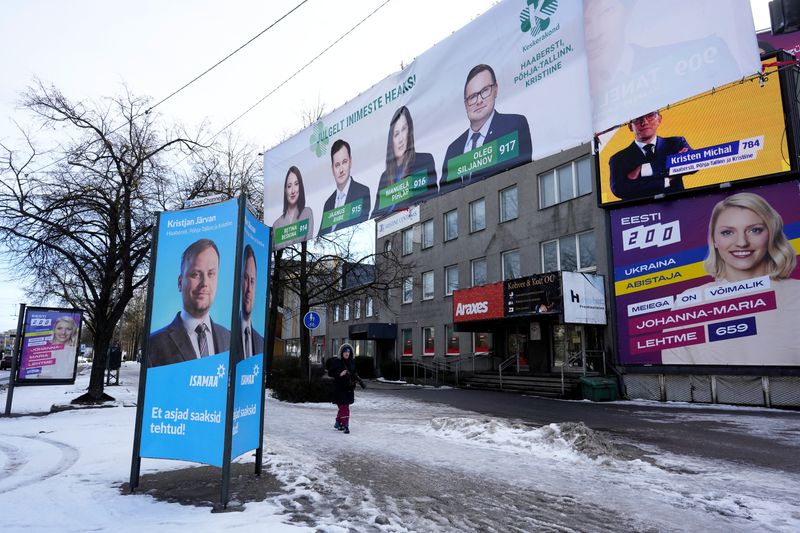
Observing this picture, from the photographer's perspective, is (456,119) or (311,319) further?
(311,319)

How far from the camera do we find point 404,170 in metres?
7.02

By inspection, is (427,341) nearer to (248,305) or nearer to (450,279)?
(450,279)

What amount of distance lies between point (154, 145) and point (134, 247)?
2842 millimetres

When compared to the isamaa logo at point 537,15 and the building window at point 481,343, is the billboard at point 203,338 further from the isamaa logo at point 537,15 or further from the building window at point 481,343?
the building window at point 481,343

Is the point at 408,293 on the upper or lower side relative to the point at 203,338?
upper

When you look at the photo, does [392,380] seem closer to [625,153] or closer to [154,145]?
[625,153]

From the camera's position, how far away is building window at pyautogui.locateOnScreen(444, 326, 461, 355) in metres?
29.0

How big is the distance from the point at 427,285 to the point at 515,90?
26438 millimetres

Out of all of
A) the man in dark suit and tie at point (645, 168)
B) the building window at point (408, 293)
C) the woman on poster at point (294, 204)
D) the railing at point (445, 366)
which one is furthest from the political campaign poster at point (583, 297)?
the building window at point (408, 293)

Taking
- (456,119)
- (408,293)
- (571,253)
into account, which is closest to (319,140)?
(456,119)

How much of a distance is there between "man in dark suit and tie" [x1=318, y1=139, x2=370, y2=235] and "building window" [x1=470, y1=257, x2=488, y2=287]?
1953cm

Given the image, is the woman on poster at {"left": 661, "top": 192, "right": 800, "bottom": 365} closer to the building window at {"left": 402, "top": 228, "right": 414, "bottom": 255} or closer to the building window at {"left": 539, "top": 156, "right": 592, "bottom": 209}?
the building window at {"left": 539, "top": 156, "right": 592, "bottom": 209}

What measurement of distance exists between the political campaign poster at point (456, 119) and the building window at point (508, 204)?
1822 cm

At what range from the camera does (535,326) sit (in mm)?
23516
